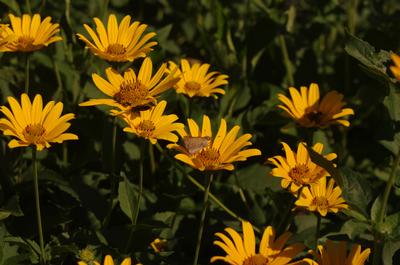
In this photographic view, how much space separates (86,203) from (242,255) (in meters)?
0.81

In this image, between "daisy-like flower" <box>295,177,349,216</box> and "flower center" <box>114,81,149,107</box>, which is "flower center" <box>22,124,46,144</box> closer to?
"flower center" <box>114,81,149,107</box>

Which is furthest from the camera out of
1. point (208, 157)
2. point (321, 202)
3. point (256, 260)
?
point (321, 202)

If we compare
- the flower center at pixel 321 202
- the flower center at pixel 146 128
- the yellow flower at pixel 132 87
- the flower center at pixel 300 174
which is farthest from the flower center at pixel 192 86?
the flower center at pixel 321 202

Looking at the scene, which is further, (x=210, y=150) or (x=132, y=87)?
(x=132, y=87)

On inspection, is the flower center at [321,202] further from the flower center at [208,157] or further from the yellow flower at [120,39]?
the yellow flower at [120,39]

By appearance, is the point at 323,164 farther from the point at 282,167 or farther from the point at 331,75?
the point at 331,75

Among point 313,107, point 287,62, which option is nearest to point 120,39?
point 313,107

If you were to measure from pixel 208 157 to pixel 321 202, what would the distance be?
0.43 metres

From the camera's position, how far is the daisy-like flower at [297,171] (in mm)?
2262

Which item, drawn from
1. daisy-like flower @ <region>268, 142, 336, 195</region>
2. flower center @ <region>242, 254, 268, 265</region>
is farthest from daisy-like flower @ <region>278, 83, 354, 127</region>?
flower center @ <region>242, 254, 268, 265</region>

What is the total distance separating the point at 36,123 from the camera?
7.48ft

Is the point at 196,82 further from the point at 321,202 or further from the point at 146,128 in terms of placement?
the point at 321,202

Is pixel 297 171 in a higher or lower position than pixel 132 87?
lower

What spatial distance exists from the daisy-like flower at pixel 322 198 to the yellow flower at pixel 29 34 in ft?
3.40
